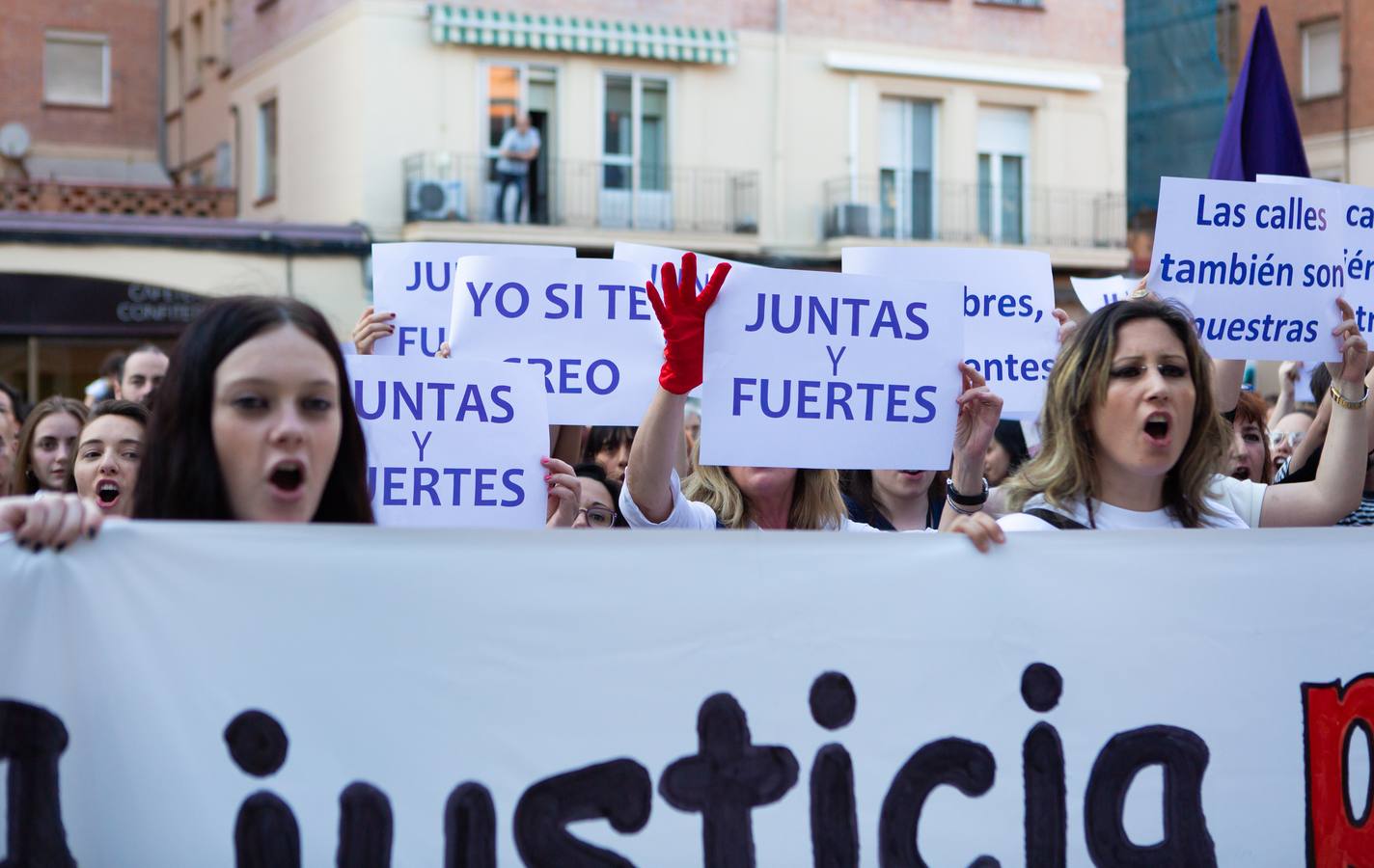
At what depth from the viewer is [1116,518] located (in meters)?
3.94

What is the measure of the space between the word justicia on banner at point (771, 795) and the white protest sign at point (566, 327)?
1823mm

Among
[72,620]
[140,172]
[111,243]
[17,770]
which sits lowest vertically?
[17,770]

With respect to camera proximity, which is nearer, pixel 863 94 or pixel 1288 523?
pixel 1288 523

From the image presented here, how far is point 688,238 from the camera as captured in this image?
2166 cm

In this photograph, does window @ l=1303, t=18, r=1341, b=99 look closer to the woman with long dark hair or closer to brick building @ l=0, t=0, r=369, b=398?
brick building @ l=0, t=0, r=369, b=398

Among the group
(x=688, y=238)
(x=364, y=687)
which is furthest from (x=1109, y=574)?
(x=688, y=238)

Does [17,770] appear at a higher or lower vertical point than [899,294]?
lower

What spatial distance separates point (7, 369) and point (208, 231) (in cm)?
275

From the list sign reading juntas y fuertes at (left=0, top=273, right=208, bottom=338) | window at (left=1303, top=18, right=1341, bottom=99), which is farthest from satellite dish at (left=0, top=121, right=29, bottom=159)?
window at (left=1303, top=18, right=1341, bottom=99)

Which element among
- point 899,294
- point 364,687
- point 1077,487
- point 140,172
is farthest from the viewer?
point 140,172

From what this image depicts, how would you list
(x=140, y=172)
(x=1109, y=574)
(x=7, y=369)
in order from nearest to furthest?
(x=1109, y=574) < (x=7, y=369) < (x=140, y=172)

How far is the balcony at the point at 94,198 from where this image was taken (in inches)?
838

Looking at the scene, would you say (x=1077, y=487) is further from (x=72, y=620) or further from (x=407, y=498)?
(x=72, y=620)

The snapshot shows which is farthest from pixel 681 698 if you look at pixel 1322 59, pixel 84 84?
pixel 1322 59
